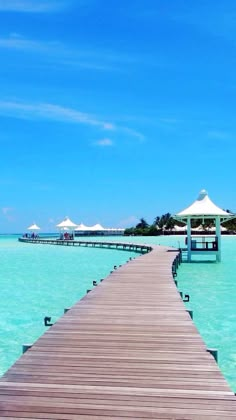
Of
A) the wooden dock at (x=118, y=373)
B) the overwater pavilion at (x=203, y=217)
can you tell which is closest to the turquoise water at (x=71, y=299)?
the overwater pavilion at (x=203, y=217)

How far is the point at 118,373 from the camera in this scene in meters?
3.88

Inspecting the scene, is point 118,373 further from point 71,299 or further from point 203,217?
point 203,217

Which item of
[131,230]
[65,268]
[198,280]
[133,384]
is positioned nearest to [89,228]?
[131,230]

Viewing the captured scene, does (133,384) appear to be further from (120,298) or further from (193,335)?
(120,298)

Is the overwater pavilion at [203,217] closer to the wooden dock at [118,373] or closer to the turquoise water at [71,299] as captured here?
the turquoise water at [71,299]

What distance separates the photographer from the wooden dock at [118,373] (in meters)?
3.07

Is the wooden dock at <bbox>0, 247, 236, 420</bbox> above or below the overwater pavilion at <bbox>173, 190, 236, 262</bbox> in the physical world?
below

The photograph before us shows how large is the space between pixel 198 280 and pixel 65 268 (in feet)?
26.4

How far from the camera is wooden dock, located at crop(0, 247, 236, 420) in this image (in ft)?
10.1

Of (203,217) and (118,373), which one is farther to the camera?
(203,217)

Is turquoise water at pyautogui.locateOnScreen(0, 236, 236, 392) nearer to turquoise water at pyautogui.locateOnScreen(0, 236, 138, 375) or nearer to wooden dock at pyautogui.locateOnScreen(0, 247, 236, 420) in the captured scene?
turquoise water at pyautogui.locateOnScreen(0, 236, 138, 375)

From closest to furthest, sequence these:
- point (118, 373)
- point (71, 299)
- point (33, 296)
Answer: point (118, 373) < point (71, 299) < point (33, 296)

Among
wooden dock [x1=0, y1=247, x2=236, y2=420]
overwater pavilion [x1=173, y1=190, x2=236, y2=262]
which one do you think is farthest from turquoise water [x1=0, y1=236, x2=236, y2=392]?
wooden dock [x1=0, y1=247, x2=236, y2=420]

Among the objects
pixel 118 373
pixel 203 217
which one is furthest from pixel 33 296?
pixel 203 217
